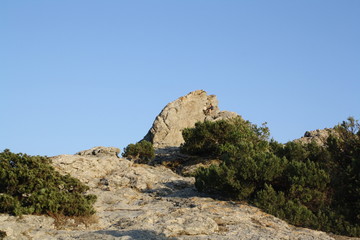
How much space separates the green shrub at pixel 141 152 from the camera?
30344 mm

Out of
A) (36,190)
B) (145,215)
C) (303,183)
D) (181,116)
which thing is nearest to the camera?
(145,215)

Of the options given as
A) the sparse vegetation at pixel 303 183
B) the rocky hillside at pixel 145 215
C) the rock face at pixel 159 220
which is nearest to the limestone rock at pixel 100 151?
the rocky hillside at pixel 145 215

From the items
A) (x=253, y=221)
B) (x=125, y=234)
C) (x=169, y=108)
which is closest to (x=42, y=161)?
(x=125, y=234)

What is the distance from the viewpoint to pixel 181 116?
147 feet

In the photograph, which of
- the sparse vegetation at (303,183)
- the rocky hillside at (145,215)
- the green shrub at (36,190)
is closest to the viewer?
the rocky hillside at (145,215)

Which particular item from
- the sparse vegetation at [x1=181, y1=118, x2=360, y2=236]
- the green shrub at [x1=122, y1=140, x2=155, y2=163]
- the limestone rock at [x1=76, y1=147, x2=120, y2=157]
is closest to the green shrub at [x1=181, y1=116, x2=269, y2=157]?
the green shrub at [x1=122, y1=140, x2=155, y2=163]

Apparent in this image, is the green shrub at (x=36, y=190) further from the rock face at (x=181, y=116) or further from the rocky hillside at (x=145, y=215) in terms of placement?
the rock face at (x=181, y=116)

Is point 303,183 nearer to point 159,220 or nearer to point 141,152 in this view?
point 159,220

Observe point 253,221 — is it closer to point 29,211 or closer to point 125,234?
point 125,234

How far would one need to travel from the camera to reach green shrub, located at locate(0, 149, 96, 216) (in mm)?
14656

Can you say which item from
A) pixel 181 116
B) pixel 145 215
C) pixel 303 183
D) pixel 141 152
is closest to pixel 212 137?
pixel 141 152

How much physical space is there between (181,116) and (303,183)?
90.6 ft

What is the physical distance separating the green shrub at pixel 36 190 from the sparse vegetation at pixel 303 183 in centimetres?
613

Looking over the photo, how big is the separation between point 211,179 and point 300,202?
4052 millimetres
